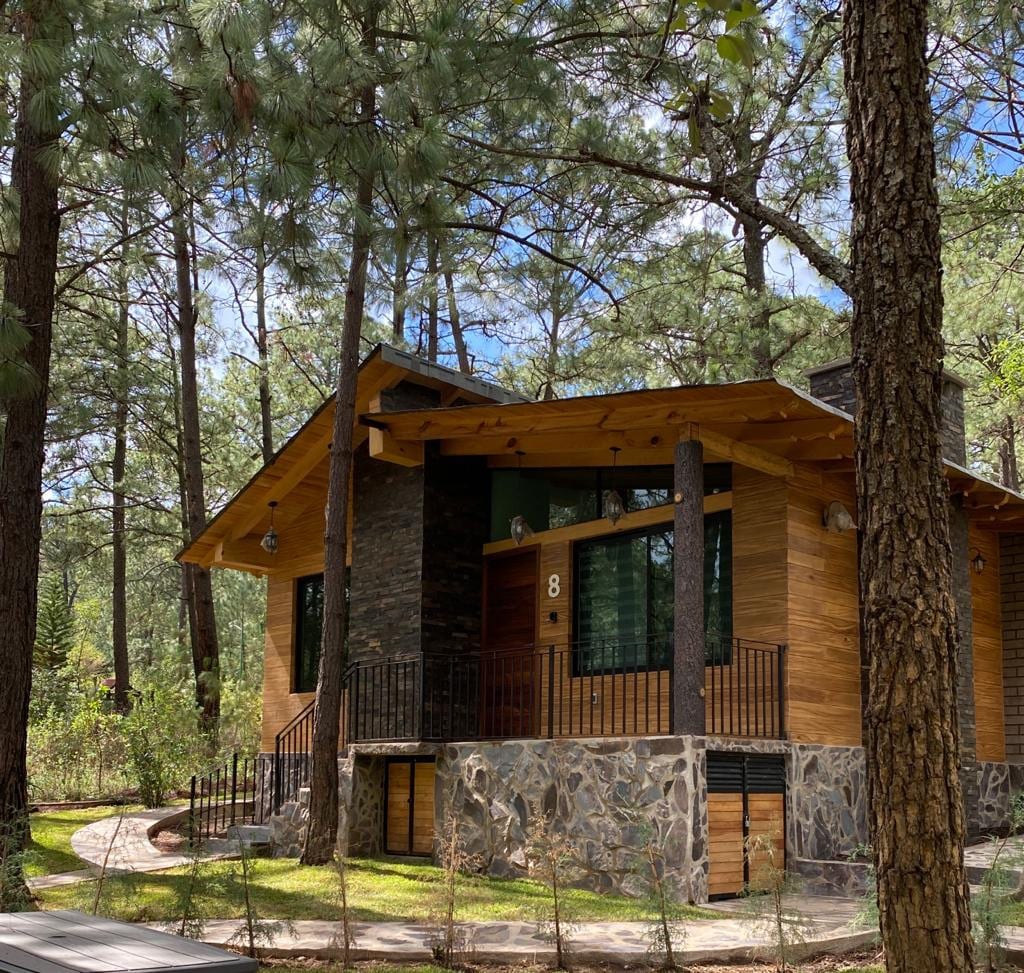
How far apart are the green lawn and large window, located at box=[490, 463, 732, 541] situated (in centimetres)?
499

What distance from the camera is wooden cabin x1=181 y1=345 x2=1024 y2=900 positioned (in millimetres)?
8734

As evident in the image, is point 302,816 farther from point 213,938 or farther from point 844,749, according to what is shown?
point 844,749

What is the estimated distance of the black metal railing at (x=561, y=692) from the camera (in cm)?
928

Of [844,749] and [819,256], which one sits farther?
[844,749]

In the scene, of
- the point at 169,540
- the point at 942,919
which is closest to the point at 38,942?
the point at 942,919

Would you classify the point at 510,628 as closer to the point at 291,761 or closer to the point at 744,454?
the point at 291,761

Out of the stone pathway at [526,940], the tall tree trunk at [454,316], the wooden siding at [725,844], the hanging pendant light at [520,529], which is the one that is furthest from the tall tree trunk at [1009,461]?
the stone pathway at [526,940]

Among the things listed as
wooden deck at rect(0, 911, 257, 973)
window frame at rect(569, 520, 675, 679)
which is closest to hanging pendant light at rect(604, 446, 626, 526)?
window frame at rect(569, 520, 675, 679)

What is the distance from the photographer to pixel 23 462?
26.8ft

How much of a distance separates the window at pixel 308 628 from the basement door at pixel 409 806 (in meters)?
2.20

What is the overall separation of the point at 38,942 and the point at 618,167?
7.34m

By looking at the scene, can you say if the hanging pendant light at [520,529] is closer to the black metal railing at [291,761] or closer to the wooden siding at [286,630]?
the black metal railing at [291,761]

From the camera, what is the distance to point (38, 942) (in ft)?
Result: 11.5

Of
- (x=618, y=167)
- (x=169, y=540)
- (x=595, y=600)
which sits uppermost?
(x=618, y=167)
